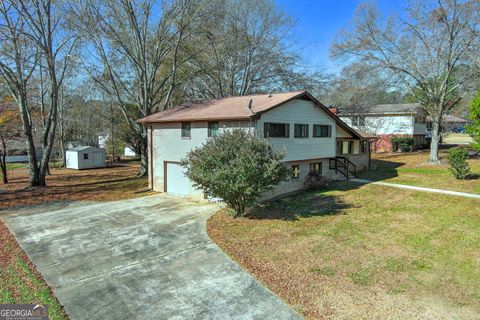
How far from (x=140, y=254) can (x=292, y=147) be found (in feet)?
35.7

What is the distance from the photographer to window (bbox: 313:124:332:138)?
64.1 ft

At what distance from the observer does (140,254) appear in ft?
30.7

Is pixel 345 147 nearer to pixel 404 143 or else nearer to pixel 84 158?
pixel 404 143

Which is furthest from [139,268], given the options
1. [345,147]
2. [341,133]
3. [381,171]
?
[381,171]

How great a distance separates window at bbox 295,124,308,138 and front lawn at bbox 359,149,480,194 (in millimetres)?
7211

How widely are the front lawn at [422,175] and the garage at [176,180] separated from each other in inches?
528

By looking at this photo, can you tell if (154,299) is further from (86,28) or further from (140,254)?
(86,28)

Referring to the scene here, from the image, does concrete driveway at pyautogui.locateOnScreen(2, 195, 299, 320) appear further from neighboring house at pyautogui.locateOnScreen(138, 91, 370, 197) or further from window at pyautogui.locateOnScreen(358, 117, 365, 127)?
window at pyautogui.locateOnScreen(358, 117, 365, 127)

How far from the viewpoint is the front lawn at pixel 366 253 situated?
6.65 meters

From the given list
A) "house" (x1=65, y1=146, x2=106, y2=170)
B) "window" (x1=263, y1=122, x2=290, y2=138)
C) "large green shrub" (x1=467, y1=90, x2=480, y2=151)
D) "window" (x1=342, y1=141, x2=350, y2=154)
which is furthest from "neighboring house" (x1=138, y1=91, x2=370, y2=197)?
"house" (x1=65, y1=146, x2=106, y2=170)

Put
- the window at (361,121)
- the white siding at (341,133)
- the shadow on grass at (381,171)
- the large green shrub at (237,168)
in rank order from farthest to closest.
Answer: the window at (361,121)
the white siding at (341,133)
the shadow on grass at (381,171)
the large green shrub at (237,168)

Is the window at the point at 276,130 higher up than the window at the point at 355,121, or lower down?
lower down

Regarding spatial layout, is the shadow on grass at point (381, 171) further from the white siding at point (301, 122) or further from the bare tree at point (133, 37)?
the bare tree at point (133, 37)
